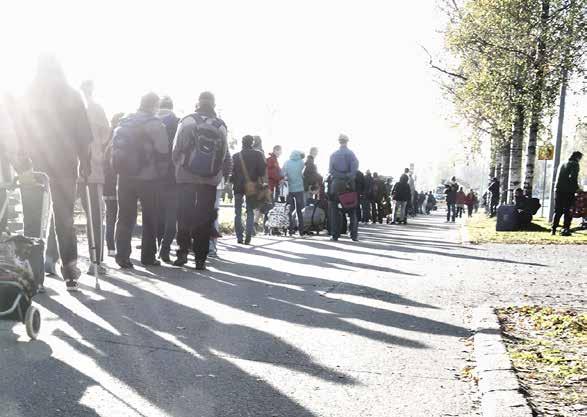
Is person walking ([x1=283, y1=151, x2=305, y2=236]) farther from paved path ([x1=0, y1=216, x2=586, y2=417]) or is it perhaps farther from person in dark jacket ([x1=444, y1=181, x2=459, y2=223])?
person in dark jacket ([x1=444, y1=181, x2=459, y2=223])

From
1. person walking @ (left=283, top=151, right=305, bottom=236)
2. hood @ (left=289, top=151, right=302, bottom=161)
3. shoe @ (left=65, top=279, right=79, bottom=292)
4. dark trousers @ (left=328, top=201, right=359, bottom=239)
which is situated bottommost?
shoe @ (left=65, top=279, right=79, bottom=292)

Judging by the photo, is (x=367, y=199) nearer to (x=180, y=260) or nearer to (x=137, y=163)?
(x=180, y=260)

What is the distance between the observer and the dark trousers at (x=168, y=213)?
1005cm

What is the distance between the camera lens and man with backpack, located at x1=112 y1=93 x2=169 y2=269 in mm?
8828

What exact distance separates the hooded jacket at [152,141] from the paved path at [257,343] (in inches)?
45.6

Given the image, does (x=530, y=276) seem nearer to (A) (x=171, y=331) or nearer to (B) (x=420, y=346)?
(B) (x=420, y=346)

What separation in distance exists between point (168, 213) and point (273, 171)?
268 inches

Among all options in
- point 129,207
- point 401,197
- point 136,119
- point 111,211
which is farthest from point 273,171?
point 401,197

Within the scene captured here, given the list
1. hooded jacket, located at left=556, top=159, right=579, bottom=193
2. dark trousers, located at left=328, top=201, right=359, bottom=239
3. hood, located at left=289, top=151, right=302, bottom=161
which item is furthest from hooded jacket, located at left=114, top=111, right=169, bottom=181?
hooded jacket, located at left=556, top=159, right=579, bottom=193

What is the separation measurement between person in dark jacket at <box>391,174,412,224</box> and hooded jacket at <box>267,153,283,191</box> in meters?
10.8

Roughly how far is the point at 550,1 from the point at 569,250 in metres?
10.5

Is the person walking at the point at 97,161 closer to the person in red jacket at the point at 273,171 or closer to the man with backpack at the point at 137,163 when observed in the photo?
the man with backpack at the point at 137,163

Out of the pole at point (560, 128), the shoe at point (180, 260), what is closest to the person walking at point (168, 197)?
the shoe at point (180, 260)

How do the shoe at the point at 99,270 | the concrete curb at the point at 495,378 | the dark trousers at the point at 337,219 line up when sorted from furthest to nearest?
the dark trousers at the point at 337,219 < the shoe at the point at 99,270 < the concrete curb at the point at 495,378
